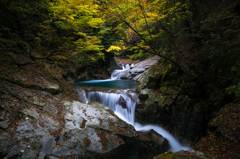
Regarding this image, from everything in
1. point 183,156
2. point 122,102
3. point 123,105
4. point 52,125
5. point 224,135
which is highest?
point 122,102

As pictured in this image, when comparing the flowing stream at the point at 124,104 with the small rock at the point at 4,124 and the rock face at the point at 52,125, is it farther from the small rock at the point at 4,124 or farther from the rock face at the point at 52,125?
the small rock at the point at 4,124

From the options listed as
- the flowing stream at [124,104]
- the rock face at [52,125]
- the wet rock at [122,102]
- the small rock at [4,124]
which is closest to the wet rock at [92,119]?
the rock face at [52,125]

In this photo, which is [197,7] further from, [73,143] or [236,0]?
[73,143]

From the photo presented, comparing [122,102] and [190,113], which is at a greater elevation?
[122,102]

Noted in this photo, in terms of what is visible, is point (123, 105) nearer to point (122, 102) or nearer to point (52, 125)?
point (122, 102)

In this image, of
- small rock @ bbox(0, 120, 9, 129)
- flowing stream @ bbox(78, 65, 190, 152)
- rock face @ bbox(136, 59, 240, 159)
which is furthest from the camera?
flowing stream @ bbox(78, 65, 190, 152)

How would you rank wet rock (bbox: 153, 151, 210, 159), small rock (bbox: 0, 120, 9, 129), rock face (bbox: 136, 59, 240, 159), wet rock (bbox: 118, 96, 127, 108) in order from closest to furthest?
1. wet rock (bbox: 153, 151, 210, 159)
2. small rock (bbox: 0, 120, 9, 129)
3. rock face (bbox: 136, 59, 240, 159)
4. wet rock (bbox: 118, 96, 127, 108)

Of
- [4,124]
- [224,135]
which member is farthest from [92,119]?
[224,135]

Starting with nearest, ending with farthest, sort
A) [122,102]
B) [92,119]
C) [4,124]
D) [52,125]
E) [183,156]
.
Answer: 1. [183,156]
2. [4,124]
3. [52,125]
4. [92,119]
5. [122,102]

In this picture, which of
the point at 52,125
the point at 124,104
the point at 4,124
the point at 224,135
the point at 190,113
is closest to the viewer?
the point at 4,124

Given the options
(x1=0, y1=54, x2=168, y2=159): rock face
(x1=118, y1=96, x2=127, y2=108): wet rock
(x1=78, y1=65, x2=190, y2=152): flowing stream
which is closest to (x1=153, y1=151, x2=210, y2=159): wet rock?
(x1=0, y1=54, x2=168, y2=159): rock face

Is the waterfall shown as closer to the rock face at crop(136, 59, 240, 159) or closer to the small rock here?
the rock face at crop(136, 59, 240, 159)

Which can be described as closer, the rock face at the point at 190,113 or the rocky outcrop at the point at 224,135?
the rocky outcrop at the point at 224,135

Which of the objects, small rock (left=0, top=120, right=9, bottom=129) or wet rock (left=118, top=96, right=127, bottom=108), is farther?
wet rock (left=118, top=96, right=127, bottom=108)
